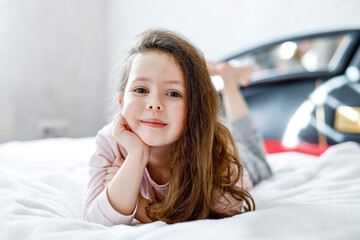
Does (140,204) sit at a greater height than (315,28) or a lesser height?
lesser

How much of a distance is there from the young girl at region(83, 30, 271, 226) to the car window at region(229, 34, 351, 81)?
43.2 inches

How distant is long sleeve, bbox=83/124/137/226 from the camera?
2.22 feet

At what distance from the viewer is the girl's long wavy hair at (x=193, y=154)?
2.37 feet

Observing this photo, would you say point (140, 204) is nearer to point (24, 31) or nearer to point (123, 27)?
point (24, 31)

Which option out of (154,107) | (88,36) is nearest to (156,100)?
(154,107)

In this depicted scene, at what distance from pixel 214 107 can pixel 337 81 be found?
43.2 inches

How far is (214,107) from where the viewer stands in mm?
794

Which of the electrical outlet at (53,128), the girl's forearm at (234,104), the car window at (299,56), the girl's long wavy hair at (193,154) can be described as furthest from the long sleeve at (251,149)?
the electrical outlet at (53,128)

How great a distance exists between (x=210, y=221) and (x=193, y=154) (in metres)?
0.19

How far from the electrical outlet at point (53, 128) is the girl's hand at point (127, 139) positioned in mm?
1830

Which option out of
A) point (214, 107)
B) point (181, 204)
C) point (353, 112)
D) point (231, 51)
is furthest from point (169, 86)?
point (231, 51)

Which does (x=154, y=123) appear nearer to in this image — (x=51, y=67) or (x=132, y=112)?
(x=132, y=112)

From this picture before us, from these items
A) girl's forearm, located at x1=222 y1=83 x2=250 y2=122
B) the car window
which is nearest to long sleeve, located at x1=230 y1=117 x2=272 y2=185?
girl's forearm, located at x1=222 y1=83 x2=250 y2=122

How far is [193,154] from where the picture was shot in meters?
0.76
